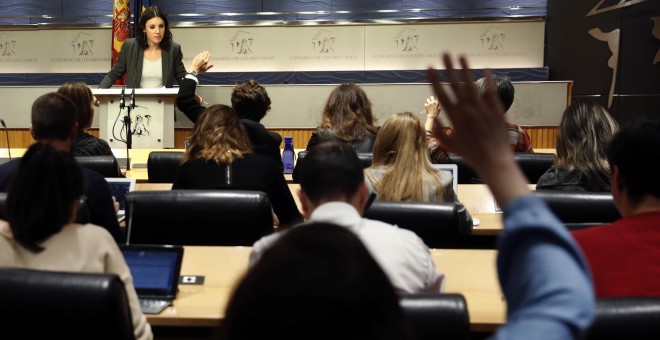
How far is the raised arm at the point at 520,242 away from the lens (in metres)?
0.68

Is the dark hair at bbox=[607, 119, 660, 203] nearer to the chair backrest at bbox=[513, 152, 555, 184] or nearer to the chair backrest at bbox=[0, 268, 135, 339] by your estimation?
the chair backrest at bbox=[0, 268, 135, 339]

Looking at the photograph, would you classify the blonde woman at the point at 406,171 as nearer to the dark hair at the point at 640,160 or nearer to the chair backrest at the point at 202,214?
the chair backrest at the point at 202,214

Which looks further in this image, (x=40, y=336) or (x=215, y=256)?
(x=215, y=256)

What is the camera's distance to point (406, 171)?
337 centimetres

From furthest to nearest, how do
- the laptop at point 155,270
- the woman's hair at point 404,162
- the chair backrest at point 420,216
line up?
the woman's hair at point 404,162, the chair backrest at point 420,216, the laptop at point 155,270

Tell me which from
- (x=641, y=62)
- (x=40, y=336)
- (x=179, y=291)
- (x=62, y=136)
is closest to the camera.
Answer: (x=40, y=336)

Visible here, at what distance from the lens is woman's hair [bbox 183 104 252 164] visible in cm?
356

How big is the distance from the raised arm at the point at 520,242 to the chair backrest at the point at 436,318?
83 centimetres

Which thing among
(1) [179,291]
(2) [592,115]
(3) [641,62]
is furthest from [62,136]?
(3) [641,62]

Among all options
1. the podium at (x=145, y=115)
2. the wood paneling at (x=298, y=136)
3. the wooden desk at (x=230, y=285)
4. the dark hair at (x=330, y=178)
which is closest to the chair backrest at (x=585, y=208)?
the wooden desk at (x=230, y=285)

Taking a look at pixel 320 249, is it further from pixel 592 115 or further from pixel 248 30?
pixel 248 30

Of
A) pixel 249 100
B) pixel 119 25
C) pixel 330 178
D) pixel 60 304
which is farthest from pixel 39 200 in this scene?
pixel 119 25

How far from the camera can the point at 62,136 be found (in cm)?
316

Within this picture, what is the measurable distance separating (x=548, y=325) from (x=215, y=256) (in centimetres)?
212
